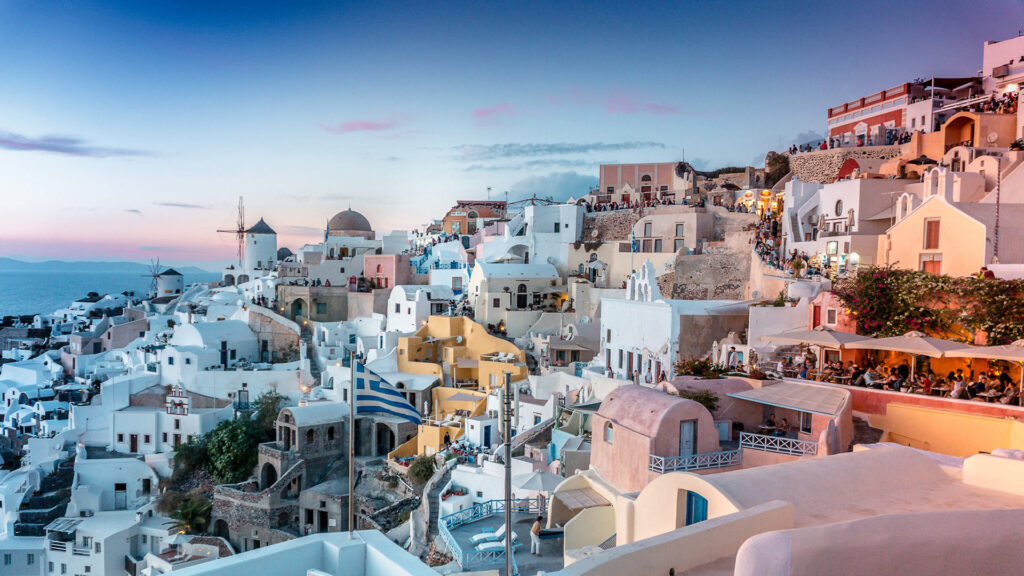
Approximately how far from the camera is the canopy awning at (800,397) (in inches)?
521

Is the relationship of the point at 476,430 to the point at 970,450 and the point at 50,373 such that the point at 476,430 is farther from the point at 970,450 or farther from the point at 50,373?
the point at 50,373

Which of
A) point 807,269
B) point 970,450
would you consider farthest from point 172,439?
point 970,450

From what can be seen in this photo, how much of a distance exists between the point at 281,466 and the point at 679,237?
20443 millimetres

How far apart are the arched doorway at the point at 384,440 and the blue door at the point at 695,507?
72.9 ft

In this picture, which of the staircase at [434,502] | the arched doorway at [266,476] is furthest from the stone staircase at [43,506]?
the staircase at [434,502]

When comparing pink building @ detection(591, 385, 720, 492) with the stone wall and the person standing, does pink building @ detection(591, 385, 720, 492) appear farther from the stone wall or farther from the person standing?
the stone wall

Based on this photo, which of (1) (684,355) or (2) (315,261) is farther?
(2) (315,261)

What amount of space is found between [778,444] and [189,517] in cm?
2320

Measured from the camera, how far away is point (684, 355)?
848 inches

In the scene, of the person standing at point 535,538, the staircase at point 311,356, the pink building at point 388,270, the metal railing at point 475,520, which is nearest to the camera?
the person standing at point 535,538

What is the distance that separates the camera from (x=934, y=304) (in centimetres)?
1636

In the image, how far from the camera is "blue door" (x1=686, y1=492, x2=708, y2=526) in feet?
27.1

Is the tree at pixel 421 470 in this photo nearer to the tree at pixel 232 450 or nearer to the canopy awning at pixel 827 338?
the tree at pixel 232 450

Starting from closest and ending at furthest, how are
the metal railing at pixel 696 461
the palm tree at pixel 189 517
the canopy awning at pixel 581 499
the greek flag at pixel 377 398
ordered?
the metal railing at pixel 696 461, the greek flag at pixel 377 398, the canopy awning at pixel 581 499, the palm tree at pixel 189 517
